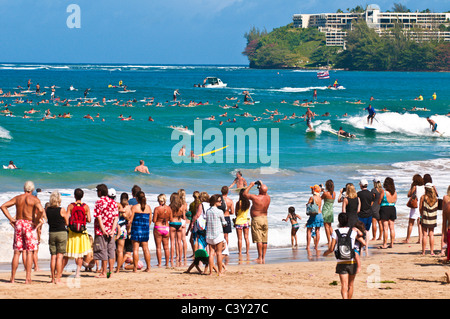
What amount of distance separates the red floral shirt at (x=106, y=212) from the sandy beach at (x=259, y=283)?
811mm

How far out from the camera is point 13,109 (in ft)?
161

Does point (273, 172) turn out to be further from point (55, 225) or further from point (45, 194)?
point (55, 225)

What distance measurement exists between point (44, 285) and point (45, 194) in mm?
10292

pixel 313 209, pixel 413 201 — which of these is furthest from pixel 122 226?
pixel 413 201

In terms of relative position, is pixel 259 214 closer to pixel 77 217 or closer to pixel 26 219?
pixel 77 217

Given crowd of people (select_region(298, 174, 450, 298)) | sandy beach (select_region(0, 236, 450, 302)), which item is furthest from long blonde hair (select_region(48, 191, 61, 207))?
crowd of people (select_region(298, 174, 450, 298))

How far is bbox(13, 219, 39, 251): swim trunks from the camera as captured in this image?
9273mm

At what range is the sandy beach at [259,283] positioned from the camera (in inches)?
343

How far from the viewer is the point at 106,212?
9781 mm

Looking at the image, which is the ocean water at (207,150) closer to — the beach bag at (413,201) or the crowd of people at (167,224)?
the crowd of people at (167,224)

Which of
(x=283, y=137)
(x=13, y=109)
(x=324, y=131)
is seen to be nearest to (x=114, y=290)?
(x=283, y=137)

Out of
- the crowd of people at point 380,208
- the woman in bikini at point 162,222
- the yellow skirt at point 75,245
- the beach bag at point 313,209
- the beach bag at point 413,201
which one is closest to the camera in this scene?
the yellow skirt at point 75,245

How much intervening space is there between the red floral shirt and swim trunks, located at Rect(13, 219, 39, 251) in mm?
935

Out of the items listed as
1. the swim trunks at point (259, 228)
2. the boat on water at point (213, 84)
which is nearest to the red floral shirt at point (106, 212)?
the swim trunks at point (259, 228)
